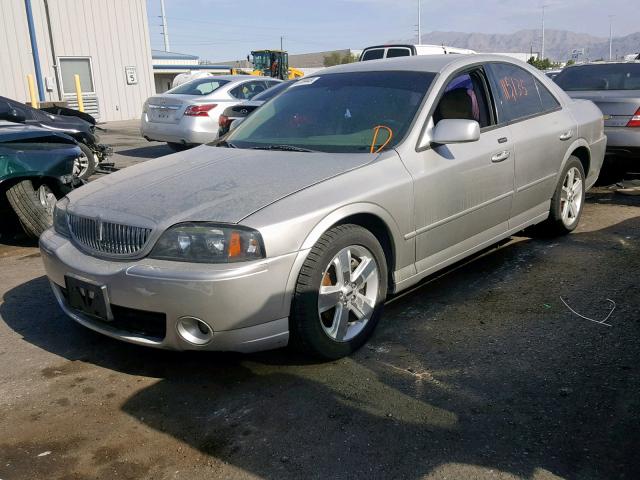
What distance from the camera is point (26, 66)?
20.7m

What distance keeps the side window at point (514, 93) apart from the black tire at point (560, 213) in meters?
0.63

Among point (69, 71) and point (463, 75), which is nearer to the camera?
point (463, 75)

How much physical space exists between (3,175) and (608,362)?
15.9 feet

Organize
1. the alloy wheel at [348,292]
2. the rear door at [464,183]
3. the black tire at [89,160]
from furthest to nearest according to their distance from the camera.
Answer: the black tire at [89,160] → the rear door at [464,183] → the alloy wheel at [348,292]

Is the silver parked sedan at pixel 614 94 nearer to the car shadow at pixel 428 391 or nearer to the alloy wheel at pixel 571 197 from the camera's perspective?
the alloy wheel at pixel 571 197

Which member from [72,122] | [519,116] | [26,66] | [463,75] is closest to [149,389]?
[463,75]

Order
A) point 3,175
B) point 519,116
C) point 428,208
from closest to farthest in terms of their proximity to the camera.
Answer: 1. point 428,208
2. point 519,116
3. point 3,175

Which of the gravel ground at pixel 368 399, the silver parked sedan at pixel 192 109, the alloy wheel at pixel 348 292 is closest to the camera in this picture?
the gravel ground at pixel 368 399

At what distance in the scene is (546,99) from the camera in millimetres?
5117

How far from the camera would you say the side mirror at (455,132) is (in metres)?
3.66

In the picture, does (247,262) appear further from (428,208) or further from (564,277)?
(564,277)

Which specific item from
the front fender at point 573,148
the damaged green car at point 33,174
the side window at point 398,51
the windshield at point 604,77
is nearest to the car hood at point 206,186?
the damaged green car at point 33,174

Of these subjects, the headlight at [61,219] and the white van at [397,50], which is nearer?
the headlight at [61,219]

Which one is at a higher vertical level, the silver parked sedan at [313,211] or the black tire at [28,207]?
the silver parked sedan at [313,211]
